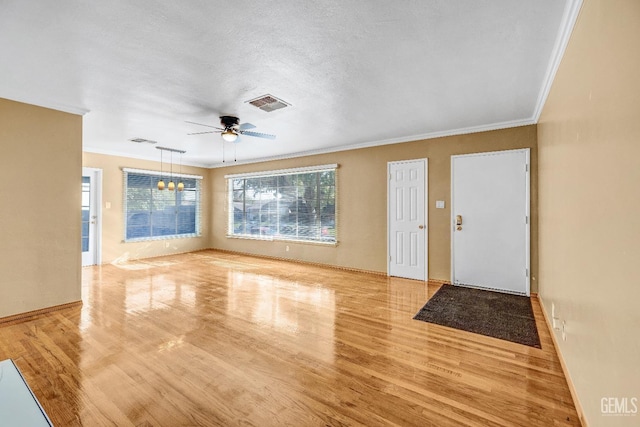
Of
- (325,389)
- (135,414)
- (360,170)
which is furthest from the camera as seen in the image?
(360,170)

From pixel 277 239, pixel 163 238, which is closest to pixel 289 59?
pixel 277 239

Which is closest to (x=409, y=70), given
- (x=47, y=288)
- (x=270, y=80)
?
(x=270, y=80)

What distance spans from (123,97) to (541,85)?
4.63 metres

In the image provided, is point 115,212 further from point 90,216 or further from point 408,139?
point 408,139

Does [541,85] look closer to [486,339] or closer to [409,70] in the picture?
[409,70]

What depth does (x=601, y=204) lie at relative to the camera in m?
1.45

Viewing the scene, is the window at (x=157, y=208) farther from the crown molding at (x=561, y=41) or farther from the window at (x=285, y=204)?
the crown molding at (x=561, y=41)

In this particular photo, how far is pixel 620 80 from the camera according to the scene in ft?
4.02

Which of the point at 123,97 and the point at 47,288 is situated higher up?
the point at 123,97

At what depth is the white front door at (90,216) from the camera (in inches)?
245

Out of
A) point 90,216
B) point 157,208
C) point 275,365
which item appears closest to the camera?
point 275,365

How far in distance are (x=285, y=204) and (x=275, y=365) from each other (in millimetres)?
4932

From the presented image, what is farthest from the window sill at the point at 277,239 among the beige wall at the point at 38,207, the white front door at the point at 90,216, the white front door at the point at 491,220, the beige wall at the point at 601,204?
the beige wall at the point at 601,204

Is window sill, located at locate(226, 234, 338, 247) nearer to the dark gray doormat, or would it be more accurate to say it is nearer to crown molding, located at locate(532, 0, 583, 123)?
the dark gray doormat
